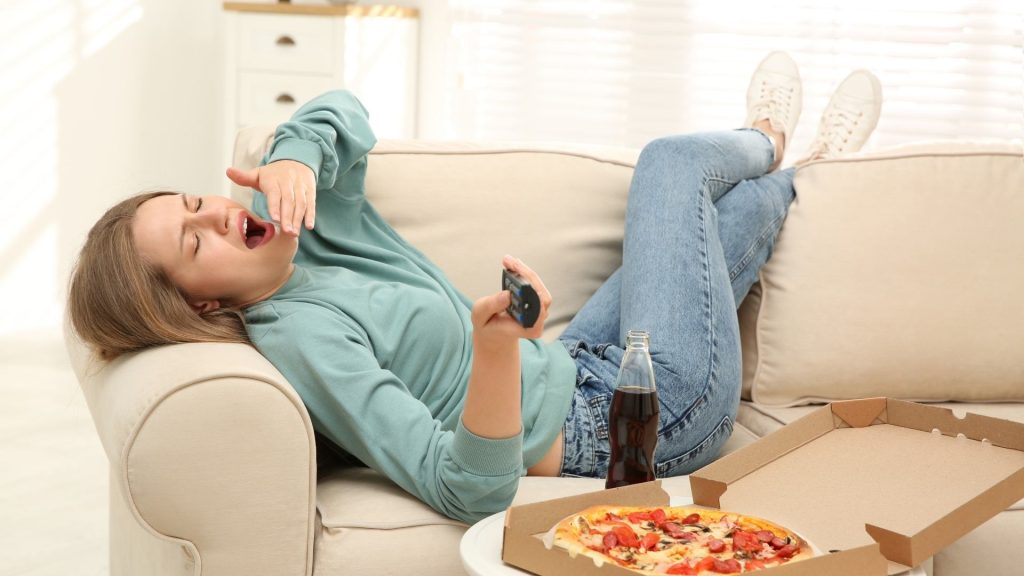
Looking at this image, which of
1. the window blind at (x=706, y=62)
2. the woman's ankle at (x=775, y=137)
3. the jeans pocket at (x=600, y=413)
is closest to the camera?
the jeans pocket at (x=600, y=413)

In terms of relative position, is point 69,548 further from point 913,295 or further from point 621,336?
point 913,295

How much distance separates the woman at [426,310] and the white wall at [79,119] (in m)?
2.66

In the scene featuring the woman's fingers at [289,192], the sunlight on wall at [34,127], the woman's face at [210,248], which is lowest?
the sunlight on wall at [34,127]

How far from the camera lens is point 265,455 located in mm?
1133

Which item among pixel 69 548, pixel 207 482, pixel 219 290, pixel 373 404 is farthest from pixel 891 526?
pixel 69 548

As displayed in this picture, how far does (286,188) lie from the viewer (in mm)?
1427

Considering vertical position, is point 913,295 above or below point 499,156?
below

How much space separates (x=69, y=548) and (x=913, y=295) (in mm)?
1707

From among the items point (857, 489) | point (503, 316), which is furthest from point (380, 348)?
point (857, 489)

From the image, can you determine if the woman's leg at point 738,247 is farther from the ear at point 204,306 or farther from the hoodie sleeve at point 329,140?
the ear at point 204,306

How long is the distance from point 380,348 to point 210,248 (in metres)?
0.25

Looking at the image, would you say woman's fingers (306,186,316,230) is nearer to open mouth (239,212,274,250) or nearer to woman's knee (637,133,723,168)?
open mouth (239,212,274,250)

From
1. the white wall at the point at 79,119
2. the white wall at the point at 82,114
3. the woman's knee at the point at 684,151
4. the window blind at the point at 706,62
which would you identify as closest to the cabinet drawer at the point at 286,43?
the white wall at the point at 82,114

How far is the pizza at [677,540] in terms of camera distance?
38.0 inches
